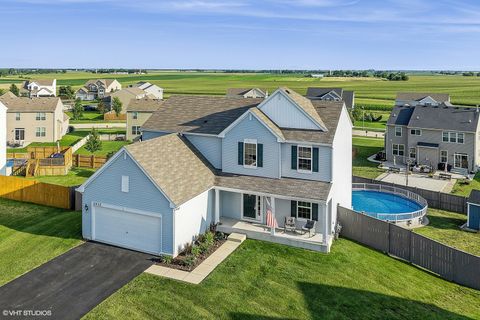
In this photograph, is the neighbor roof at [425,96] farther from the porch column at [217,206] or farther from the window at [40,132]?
the window at [40,132]

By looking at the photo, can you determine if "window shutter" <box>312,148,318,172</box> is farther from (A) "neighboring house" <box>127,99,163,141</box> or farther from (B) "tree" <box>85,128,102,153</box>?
(A) "neighboring house" <box>127,99,163,141</box>

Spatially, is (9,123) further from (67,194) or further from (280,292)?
(280,292)

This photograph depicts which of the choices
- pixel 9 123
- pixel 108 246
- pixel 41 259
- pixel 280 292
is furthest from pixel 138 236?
pixel 9 123

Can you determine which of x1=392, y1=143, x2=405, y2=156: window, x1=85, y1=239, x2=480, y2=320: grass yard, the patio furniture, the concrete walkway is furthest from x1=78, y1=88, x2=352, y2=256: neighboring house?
x1=392, y1=143, x2=405, y2=156: window

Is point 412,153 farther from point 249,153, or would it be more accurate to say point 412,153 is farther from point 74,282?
point 74,282

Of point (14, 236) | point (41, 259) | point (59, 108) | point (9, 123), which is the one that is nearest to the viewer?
point (41, 259)

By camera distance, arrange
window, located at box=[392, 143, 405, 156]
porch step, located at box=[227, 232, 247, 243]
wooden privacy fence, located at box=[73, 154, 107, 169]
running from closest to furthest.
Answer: porch step, located at box=[227, 232, 247, 243] → wooden privacy fence, located at box=[73, 154, 107, 169] → window, located at box=[392, 143, 405, 156]

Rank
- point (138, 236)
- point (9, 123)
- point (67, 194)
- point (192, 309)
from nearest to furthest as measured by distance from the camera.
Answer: point (192, 309), point (138, 236), point (67, 194), point (9, 123)

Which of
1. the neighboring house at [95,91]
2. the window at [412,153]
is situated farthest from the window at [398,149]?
the neighboring house at [95,91]

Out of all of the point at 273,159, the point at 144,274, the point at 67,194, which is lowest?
the point at 144,274
